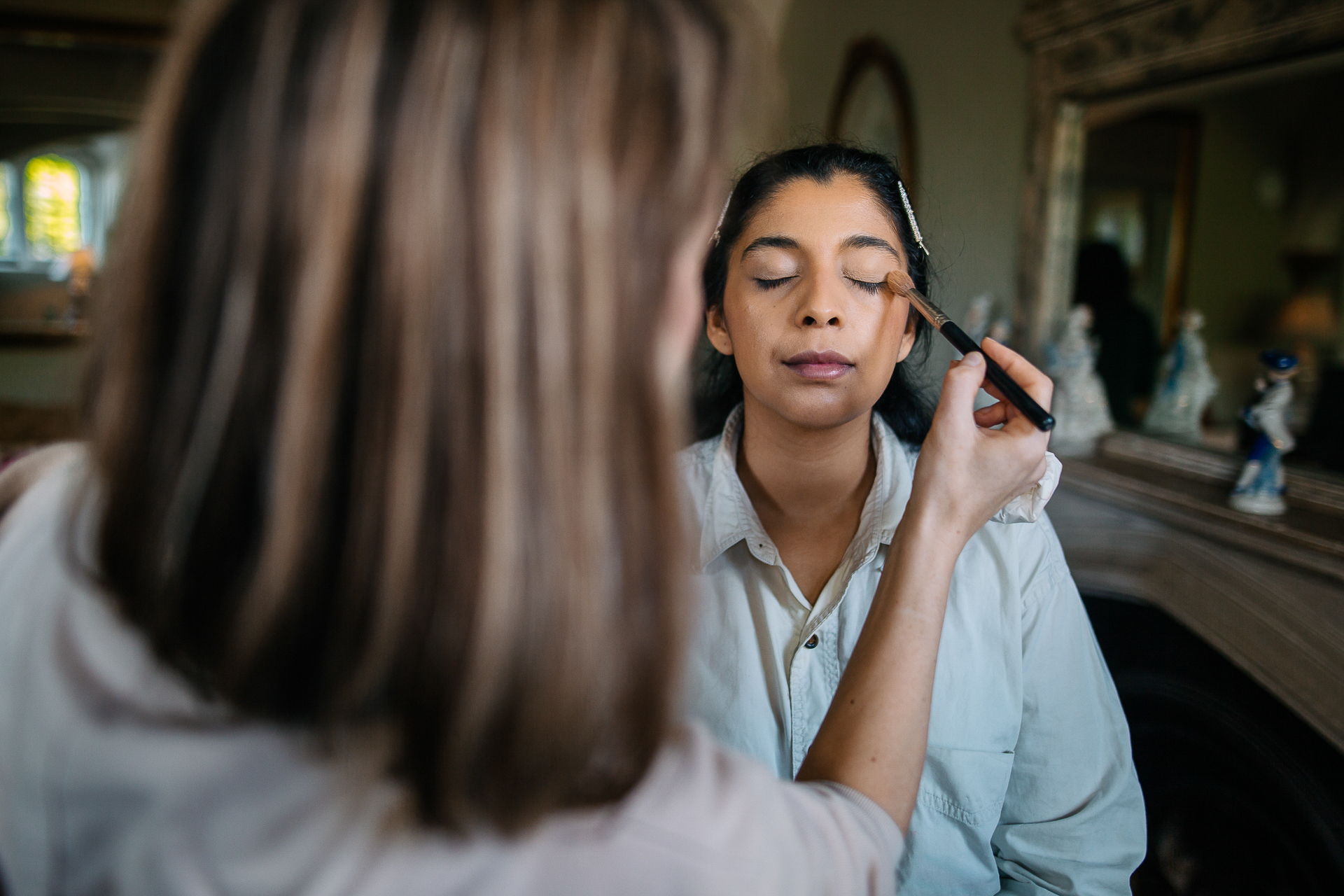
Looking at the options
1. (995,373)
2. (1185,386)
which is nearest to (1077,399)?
(1185,386)

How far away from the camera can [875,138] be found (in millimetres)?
2865

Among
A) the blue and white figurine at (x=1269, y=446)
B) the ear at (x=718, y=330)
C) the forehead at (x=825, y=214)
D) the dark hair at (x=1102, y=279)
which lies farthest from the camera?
the dark hair at (x=1102, y=279)

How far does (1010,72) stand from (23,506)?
2.33 meters

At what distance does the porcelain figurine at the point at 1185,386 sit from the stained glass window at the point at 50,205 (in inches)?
167

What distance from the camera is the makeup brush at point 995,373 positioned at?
68 cm

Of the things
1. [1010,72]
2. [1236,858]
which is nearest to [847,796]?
[1236,858]

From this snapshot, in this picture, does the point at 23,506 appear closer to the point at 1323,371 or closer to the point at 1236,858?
the point at 1236,858

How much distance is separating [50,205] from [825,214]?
4.00 meters

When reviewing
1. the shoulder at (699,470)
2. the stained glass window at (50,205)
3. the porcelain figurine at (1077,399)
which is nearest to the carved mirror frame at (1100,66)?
the porcelain figurine at (1077,399)

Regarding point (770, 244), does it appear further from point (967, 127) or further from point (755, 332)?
point (967, 127)

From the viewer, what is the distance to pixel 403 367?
0.37m

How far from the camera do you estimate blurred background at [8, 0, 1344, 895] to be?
127 cm

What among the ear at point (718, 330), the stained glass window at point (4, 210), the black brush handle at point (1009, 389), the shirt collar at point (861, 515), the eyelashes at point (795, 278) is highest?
the stained glass window at point (4, 210)

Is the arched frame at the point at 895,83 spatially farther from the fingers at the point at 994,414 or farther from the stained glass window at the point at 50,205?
the stained glass window at the point at 50,205
